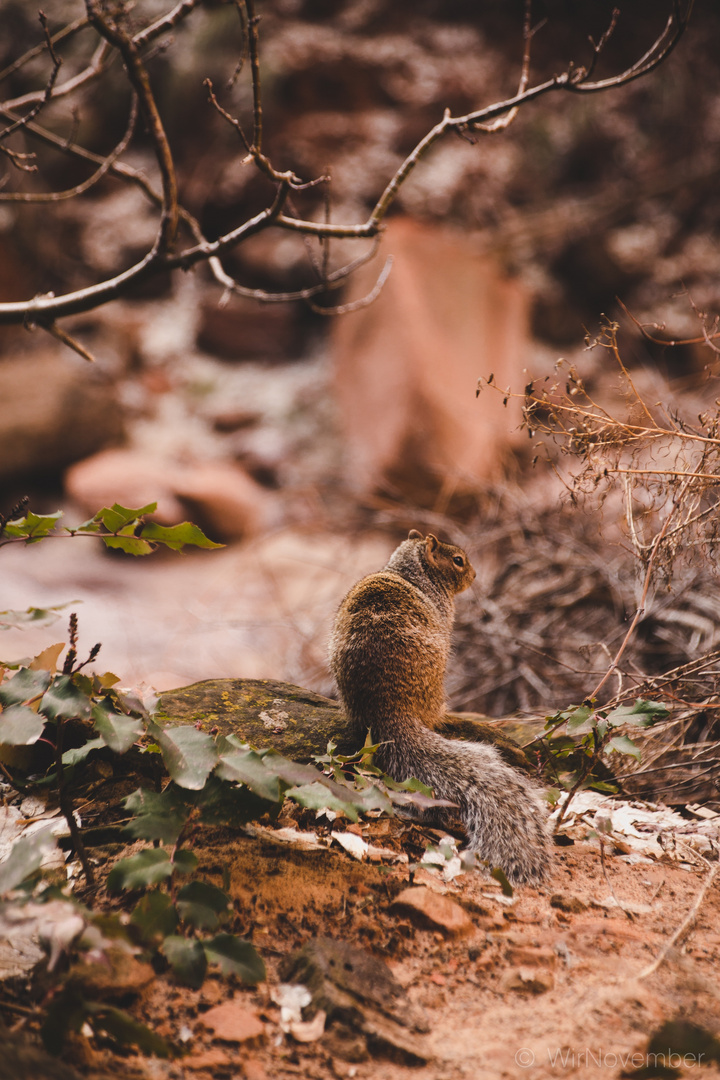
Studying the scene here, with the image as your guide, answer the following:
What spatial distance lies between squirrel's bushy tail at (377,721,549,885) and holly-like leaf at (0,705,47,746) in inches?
38.2

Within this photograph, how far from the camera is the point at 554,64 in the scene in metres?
6.82

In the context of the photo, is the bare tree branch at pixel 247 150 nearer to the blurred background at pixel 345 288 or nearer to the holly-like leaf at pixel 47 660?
the holly-like leaf at pixel 47 660

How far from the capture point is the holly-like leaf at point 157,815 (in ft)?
4.19

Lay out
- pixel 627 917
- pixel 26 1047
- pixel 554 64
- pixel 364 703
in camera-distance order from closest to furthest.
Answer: pixel 26 1047, pixel 627 917, pixel 364 703, pixel 554 64

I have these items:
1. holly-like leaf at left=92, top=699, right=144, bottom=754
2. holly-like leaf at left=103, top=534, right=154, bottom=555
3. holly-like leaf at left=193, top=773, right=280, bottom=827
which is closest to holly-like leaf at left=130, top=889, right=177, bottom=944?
holly-like leaf at left=193, top=773, right=280, bottom=827

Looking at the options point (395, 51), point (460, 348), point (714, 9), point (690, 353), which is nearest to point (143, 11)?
point (395, 51)

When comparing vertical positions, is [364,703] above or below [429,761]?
above

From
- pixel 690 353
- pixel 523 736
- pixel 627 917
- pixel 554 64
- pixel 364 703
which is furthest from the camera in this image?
pixel 554 64

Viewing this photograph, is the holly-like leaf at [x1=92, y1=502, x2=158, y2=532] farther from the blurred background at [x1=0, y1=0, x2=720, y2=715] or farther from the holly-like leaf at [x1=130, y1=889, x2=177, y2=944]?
the blurred background at [x1=0, y1=0, x2=720, y2=715]

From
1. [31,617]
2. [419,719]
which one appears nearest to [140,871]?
[31,617]

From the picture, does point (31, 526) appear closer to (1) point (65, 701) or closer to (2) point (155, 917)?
(1) point (65, 701)

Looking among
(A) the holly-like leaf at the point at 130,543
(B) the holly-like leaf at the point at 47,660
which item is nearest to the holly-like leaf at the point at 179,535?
(A) the holly-like leaf at the point at 130,543

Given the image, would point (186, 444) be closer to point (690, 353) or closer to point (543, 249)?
point (543, 249)

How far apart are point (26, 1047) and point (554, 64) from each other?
835cm
